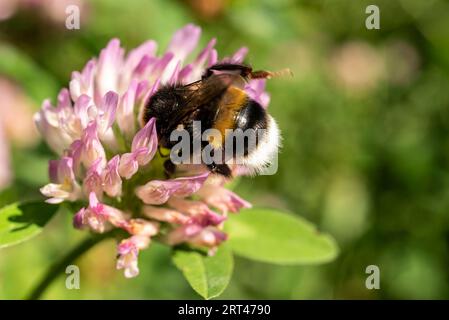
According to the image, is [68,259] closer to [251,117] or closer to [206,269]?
[206,269]

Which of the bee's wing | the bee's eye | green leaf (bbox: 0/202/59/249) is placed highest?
the bee's wing

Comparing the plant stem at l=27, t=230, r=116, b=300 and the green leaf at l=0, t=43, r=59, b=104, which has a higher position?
the green leaf at l=0, t=43, r=59, b=104

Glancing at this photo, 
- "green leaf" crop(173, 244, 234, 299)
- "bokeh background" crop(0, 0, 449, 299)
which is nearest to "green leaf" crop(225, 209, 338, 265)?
"green leaf" crop(173, 244, 234, 299)

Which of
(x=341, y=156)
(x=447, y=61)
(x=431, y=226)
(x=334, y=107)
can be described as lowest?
(x=431, y=226)

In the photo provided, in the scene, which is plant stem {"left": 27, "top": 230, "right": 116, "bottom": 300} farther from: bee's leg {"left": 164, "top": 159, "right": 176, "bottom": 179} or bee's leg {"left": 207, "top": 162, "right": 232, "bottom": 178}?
bee's leg {"left": 207, "top": 162, "right": 232, "bottom": 178}

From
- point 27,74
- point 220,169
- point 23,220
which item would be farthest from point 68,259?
point 27,74

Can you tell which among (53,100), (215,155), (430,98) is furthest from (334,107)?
(215,155)
